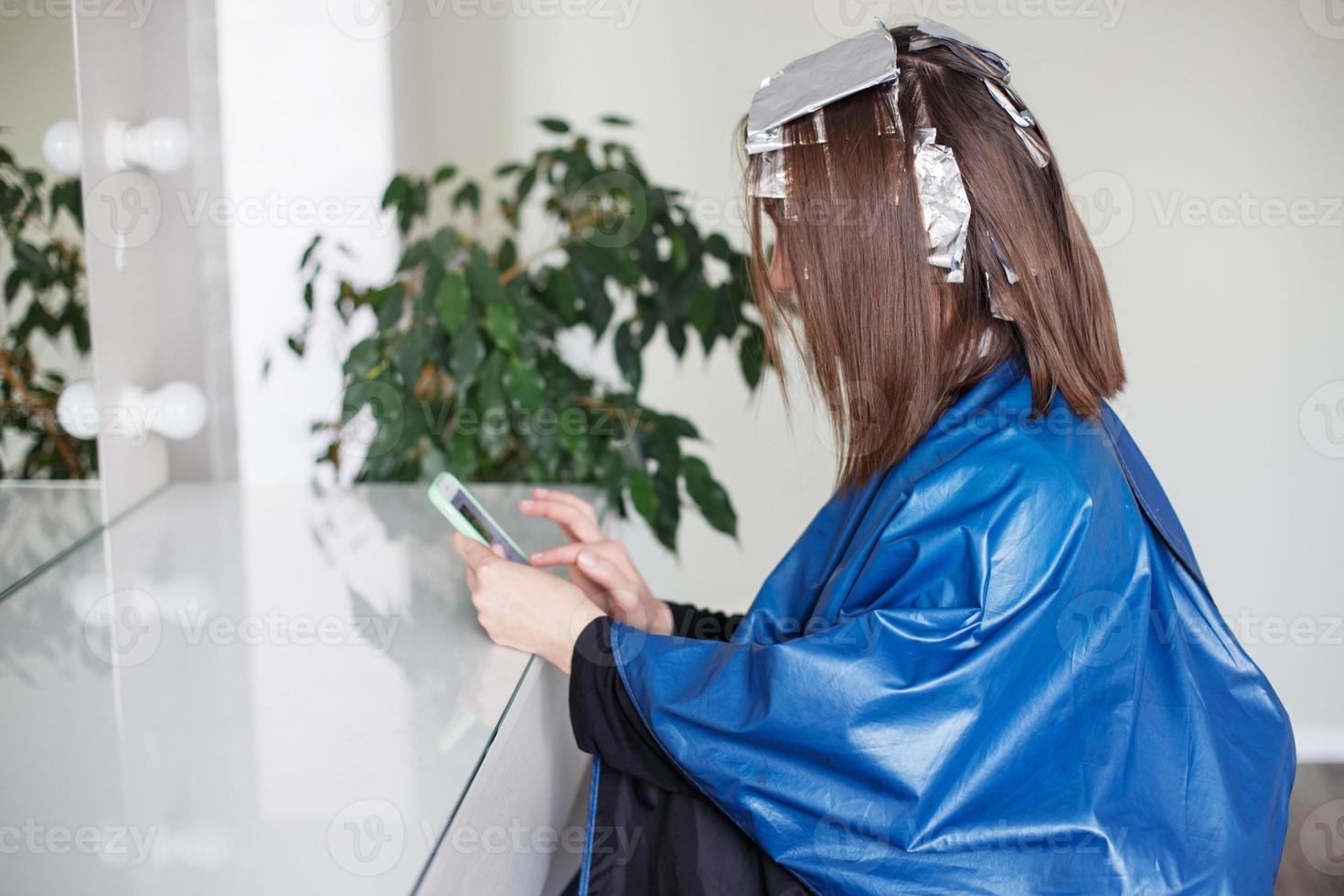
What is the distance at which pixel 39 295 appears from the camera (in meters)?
1.13

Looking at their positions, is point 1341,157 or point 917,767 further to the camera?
point 1341,157

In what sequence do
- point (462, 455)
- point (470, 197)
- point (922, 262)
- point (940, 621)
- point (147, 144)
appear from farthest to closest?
point (470, 197) < point (462, 455) < point (147, 144) < point (922, 262) < point (940, 621)

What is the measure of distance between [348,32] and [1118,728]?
1.78m

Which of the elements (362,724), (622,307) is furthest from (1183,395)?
(362,724)

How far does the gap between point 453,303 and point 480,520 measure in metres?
0.40

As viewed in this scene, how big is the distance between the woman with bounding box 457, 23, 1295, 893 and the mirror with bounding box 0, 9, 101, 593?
1.63 ft

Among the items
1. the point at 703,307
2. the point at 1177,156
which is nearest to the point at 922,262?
the point at 703,307

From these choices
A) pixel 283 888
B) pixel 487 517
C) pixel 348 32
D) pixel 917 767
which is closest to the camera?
pixel 283 888

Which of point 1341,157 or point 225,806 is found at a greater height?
point 1341,157

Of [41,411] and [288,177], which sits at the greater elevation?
[288,177]

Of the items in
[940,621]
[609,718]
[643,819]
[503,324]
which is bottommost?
[643,819]

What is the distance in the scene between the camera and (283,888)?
65cm

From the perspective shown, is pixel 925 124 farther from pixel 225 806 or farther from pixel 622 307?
pixel 622 307

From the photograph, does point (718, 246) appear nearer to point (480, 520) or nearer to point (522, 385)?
point (522, 385)
